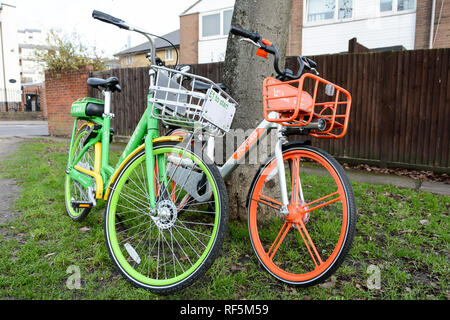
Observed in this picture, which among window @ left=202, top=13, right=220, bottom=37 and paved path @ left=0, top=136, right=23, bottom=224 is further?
window @ left=202, top=13, right=220, bottom=37

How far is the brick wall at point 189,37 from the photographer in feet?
64.9

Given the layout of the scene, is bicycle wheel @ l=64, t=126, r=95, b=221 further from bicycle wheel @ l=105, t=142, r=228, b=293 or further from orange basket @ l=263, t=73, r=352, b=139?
orange basket @ l=263, t=73, r=352, b=139

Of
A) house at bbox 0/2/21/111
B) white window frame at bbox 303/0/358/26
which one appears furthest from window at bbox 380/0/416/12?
house at bbox 0/2/21/111

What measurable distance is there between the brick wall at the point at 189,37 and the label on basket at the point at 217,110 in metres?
18.7

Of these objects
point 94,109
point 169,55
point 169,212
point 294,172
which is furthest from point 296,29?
point 169,55

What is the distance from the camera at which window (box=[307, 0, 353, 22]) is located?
13734 millimetres

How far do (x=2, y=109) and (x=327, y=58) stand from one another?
1195 inches

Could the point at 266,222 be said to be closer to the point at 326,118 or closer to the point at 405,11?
the point at 326,118

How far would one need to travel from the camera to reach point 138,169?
2379 mm

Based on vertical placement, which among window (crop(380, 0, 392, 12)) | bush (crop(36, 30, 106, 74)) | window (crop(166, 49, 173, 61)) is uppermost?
window (crop(166, 49, 173, 61))

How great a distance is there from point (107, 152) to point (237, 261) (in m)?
1.43

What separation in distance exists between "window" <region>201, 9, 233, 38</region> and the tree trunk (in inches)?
633

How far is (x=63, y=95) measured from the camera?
10.6 m

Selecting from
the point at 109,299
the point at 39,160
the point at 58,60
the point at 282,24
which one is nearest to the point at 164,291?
the point at 109,299
